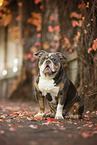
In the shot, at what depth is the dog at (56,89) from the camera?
346cm

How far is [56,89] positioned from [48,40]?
5.13 metres

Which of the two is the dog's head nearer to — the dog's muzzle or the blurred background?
the dog's muzzle

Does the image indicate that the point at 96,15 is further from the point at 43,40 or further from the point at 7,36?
the point at 7,36

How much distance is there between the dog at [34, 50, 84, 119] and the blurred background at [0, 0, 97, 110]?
0.70 m

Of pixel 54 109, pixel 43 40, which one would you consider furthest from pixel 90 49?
pixel 43 40

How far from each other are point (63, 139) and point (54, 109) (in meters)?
1.60

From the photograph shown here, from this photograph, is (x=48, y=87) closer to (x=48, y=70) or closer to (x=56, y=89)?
(x=56, y=89)

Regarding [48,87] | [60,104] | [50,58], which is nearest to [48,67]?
[50,58]

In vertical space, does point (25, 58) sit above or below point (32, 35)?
below

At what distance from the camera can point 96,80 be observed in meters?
4.62

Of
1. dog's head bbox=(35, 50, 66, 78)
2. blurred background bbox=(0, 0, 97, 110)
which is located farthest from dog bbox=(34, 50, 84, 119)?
blurred background bbox=(0, 0, 97, 110)

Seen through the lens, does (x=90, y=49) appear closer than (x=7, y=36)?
Yes

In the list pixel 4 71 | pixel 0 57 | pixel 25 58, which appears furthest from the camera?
pixel 0 57

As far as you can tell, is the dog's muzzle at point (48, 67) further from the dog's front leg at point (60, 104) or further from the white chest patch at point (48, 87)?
the dog's front leg at point (60, 104)
